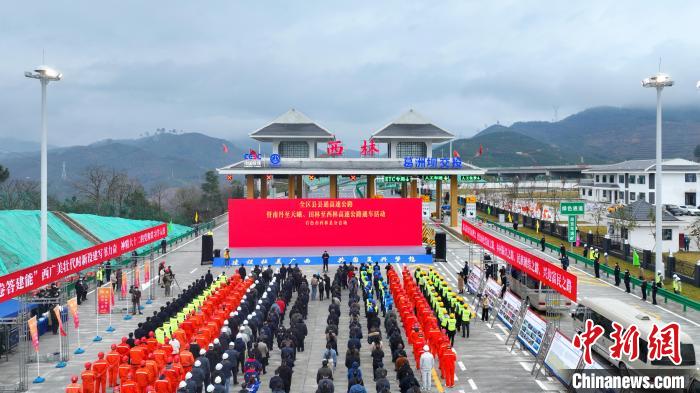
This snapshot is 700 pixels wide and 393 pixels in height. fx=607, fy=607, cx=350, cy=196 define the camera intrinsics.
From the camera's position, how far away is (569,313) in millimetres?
22375

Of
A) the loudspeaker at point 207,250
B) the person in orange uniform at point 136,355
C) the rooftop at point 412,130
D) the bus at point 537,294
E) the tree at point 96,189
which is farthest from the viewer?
the tree at point 96,189

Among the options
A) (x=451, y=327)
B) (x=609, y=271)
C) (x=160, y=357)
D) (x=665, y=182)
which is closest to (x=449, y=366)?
(x=451, y=327)

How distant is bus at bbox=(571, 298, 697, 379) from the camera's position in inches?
527

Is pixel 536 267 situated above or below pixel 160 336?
above

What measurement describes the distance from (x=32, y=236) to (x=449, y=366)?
102 ft

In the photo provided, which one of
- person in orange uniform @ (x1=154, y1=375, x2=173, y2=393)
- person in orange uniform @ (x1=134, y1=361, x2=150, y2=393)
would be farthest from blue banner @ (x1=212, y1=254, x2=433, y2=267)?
person in orange uniform @ (x1=154, y1=375, x2=173, y2=393)

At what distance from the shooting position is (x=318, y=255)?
34156 millimetres

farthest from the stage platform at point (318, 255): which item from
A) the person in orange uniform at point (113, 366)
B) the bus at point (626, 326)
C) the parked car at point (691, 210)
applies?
the parked car at point (691, 210)

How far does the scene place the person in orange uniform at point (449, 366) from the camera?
1495 cm

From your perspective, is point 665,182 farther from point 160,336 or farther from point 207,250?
point 160,336

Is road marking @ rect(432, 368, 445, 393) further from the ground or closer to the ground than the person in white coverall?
closer to the ground

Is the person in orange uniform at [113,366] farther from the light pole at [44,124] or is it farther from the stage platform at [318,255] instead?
the stage platform at [318,255]

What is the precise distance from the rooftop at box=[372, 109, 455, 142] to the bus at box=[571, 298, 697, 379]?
38.4 metres

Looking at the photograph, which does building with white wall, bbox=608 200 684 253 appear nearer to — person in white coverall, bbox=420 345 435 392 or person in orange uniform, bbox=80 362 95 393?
person in white coverall, bbox=420 345 435 392
